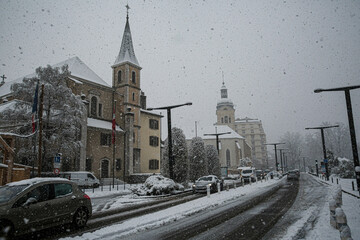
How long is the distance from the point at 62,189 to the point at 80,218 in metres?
1.15

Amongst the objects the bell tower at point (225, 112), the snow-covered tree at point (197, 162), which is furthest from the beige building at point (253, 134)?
the snow-covered tree at point (197, 162)

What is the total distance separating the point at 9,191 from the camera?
712cm

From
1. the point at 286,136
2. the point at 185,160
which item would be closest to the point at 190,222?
the point at 185,160

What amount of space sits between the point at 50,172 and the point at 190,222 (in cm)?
2376

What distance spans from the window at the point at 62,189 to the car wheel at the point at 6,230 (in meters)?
1.58

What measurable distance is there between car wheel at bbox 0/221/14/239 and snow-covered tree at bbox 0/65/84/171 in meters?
21.2

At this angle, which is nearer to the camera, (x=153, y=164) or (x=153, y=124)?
(x=153, y=164)

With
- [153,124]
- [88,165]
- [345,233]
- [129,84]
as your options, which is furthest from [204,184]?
[153,124]

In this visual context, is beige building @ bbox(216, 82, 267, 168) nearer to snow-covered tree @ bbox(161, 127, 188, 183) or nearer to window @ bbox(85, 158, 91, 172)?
snow-covered tree @ bbox(161, 127, 188, 183)

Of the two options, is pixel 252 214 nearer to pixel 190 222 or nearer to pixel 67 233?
pixel 190 222

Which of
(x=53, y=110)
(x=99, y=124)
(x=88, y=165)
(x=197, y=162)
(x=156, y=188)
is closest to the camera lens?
(x=156, y=188)

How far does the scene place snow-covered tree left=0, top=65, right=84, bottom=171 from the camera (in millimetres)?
26266

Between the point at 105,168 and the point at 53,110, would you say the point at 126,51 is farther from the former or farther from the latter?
the point at 105,168

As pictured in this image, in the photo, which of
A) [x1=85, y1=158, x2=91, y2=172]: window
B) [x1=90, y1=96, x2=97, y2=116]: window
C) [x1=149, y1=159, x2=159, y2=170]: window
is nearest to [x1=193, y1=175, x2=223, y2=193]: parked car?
[x1=85, y1=158, x2=91, y2=172]: window
